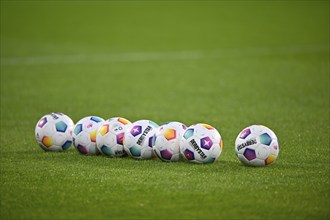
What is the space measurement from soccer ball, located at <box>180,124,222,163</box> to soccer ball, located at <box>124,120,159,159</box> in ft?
1.66

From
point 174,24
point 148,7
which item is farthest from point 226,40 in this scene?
point 148,7

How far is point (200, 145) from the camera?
34.0 ft

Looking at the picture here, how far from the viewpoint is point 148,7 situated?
4150cm

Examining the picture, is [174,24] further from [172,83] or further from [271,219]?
[271,219]

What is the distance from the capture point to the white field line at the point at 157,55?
26.6m

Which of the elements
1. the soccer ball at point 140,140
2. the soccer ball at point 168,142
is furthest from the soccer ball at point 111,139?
the soccer ball at point 168,142

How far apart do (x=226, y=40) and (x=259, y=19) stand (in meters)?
5.76

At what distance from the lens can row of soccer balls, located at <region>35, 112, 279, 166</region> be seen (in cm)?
1038

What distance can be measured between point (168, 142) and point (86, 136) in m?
1.44

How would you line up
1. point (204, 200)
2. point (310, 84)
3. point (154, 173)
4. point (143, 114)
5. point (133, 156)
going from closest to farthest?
1. point (204, 200)
2. point (154, 173)
3. point (133, 156)
4. point (143, 114)
5. point (310, 84)

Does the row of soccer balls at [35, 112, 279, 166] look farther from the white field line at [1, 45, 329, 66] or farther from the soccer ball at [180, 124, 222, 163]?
the white field line at [1, 45, 329, 66]

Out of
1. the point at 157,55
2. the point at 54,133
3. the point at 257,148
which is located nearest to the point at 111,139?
the point at 54,133

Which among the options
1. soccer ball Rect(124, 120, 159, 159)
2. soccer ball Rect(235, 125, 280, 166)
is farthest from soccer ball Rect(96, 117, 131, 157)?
soccer ball Rect(235, 125, 280, 166)

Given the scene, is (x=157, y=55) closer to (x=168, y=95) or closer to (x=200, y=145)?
(x=168, y=95)
